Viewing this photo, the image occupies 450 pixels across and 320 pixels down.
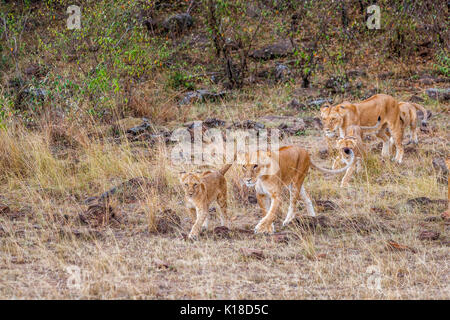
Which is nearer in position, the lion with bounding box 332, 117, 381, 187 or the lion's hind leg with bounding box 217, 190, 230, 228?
the lion's hind leg with bounding box 217, 190, 230, 228

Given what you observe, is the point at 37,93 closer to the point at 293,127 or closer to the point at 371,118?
the point at 293,127

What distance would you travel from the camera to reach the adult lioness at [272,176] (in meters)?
6.57

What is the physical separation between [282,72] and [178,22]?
4.33 m

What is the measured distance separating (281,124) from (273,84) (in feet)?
11.7

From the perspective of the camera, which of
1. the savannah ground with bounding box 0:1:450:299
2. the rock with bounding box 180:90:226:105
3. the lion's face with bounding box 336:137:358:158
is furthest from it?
the rock with bounding box 180:90:226:105

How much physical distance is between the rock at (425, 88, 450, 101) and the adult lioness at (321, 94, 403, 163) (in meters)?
3.03

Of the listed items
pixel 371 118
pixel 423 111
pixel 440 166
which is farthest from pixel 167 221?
pixel 423 111

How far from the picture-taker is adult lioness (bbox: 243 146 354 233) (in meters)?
6.57

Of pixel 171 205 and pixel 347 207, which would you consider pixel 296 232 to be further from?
pixel 171 205

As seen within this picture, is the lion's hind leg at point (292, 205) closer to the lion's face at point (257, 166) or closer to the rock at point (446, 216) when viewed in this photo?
the lion's face at point (257, 166)

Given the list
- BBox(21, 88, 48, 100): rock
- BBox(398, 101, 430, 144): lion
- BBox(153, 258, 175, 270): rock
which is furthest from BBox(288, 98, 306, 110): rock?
BBox(153, 258, 175, 270): rock

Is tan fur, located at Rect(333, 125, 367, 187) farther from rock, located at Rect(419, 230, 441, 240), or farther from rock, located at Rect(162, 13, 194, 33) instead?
rock, located at Rect(162, 13, 194, 33)

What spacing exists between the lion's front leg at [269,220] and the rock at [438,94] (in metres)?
7.45

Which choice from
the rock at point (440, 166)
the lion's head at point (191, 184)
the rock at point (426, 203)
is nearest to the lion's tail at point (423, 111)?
the rock at point (440, 166)
